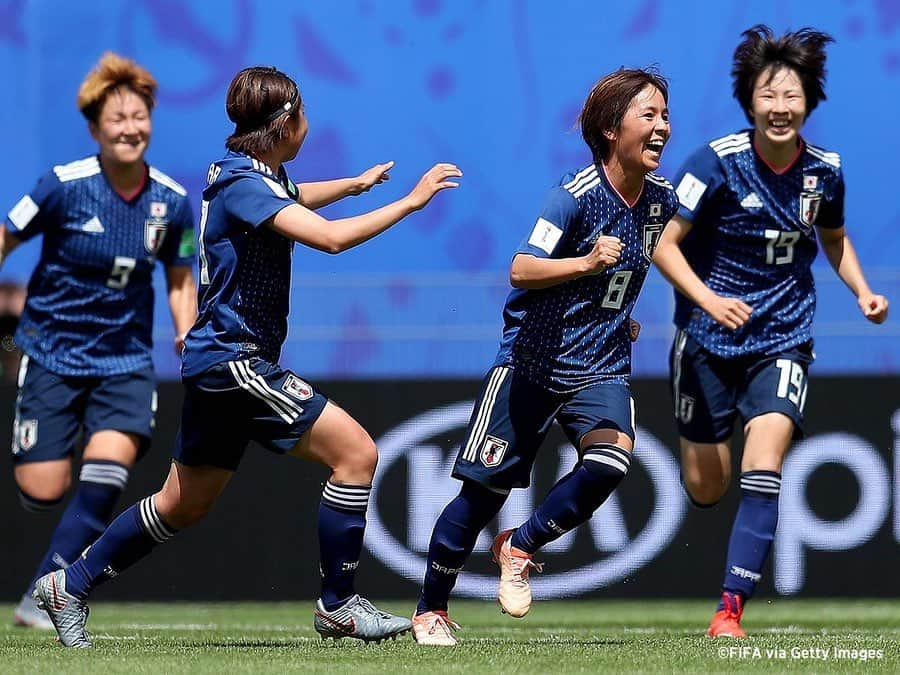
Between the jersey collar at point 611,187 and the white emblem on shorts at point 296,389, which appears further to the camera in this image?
the jersey collar at point 611,187

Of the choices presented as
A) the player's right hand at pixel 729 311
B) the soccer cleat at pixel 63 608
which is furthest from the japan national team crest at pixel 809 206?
the soccer cleat at pixel 63 608

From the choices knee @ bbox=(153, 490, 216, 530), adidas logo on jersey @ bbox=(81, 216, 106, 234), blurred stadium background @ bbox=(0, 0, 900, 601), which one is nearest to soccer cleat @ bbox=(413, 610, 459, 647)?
knee @ bbox=(153, 490, 216, 530)

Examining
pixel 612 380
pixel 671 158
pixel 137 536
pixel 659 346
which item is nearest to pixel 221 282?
pixel 137 536

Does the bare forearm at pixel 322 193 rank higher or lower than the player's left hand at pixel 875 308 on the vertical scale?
higher

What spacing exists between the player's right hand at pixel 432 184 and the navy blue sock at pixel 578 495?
116 centimetres

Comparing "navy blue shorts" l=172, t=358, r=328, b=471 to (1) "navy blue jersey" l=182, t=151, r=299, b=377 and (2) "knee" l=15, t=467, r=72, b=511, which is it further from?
(2) "knee" l=15, t=467, r=72, b=511

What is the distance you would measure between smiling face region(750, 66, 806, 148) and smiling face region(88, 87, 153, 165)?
9.22ft

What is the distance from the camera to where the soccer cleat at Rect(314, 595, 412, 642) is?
20.2 feet

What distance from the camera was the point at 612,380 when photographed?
257 inches

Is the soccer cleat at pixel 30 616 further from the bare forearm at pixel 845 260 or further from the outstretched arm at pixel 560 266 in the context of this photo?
the bare forearm at pixel 845 260

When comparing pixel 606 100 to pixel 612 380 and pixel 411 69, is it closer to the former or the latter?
pixel 612 380

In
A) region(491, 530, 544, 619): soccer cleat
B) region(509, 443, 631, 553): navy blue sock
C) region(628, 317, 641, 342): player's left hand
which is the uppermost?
region(628, 317, 641, 342): player's left hand

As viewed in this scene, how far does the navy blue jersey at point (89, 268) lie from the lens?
26.7ft

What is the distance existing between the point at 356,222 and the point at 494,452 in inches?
44.6
